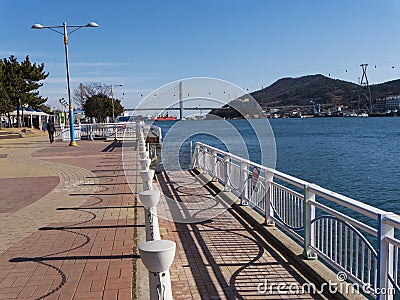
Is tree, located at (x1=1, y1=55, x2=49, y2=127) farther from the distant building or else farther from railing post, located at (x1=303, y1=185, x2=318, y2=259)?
the distant building

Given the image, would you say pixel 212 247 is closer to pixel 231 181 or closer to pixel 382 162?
pixel 231 181

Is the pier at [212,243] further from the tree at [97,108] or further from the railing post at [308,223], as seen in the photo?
the tree at [97,108]

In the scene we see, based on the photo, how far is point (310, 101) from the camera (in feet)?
445

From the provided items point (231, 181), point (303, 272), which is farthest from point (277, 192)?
point (231, 181)

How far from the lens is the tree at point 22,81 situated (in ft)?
154

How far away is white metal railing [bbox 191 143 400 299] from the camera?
12.5 feet

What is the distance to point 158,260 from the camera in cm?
293

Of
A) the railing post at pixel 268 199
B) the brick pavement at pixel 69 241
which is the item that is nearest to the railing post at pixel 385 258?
the brick pavement at pixel 69 241

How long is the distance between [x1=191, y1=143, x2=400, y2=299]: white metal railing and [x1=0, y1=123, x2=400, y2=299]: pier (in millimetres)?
14

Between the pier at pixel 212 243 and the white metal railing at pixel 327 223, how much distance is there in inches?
0.6

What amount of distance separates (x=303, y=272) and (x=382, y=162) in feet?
82.3

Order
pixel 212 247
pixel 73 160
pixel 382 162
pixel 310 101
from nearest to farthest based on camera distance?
pixel 212 247 < pixel 73 160 < pixel 382 162 < pixel 310 101

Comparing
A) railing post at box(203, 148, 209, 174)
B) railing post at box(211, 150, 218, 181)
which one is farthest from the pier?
railing post at box(203, 148, 209, 174)

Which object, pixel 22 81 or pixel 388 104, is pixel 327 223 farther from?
pixel 388 104
